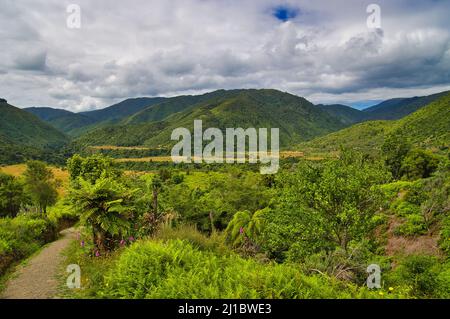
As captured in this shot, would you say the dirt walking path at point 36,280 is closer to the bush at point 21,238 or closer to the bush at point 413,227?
the bush at point 21,238

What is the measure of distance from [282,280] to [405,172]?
1841 inches

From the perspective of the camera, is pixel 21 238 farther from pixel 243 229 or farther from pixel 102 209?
pixel 243 229

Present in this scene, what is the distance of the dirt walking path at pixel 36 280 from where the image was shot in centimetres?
921

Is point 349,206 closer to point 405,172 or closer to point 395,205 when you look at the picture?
point 395,205

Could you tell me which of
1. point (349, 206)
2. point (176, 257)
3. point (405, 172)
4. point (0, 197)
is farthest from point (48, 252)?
point (405, 172)

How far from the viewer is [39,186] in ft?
101

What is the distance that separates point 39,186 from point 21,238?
1688 centimetres

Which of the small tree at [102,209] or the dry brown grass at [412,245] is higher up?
the small tree at [102,209]

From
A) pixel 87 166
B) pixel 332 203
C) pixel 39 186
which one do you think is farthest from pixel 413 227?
pixel 39 186

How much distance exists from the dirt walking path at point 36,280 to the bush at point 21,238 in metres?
0.71

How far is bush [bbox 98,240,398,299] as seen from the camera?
21.9 feet

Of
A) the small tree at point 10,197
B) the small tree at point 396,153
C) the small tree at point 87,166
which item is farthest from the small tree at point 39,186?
the small tree at point 396,153
